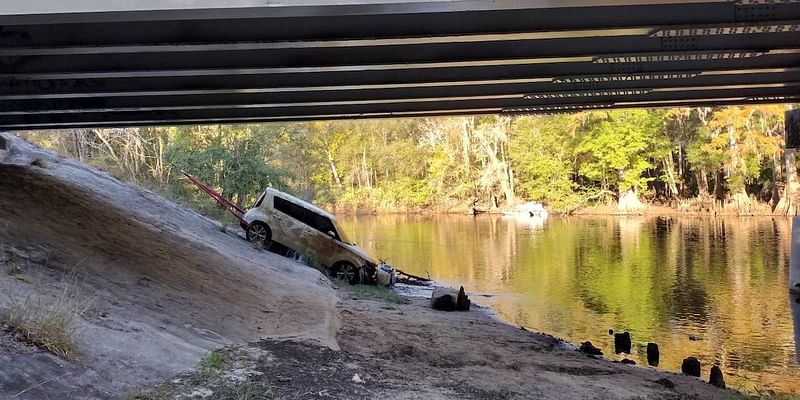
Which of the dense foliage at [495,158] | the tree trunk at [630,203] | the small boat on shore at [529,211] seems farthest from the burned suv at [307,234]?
the tree trunk at [630,203]

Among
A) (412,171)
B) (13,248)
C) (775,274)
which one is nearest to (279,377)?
(13,248)

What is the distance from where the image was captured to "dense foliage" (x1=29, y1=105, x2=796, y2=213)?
97.4 ft

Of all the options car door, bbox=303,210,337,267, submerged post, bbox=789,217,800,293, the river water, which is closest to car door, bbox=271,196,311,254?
car door, bbox=303,210,337,267

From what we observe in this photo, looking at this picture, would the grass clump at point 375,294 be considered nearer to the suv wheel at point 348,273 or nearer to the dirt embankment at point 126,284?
the suv wheel at point 348,273

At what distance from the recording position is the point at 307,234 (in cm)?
1945

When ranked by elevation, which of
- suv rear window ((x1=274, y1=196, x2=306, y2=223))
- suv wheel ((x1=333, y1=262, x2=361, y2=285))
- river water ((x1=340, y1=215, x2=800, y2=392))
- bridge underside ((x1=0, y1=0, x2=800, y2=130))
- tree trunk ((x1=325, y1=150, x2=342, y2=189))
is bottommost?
river water ((x1=340, y1=215, x2=800, y2=392))

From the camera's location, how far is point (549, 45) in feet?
31.3

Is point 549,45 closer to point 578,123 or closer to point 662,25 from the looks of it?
point 662,25

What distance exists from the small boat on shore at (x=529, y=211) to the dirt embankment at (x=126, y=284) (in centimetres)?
4442

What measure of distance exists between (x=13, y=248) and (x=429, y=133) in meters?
60.7

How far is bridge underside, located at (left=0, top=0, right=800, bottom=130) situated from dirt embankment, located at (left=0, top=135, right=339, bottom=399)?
2157 mm

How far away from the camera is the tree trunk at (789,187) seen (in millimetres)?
32594

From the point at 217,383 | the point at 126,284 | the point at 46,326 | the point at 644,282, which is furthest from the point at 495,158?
the point at 46,326

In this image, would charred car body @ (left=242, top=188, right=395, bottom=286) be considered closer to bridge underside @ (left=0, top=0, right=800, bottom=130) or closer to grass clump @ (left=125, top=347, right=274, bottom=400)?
bridge underside @ (left=0, top=0, right=800, bottom=130)
